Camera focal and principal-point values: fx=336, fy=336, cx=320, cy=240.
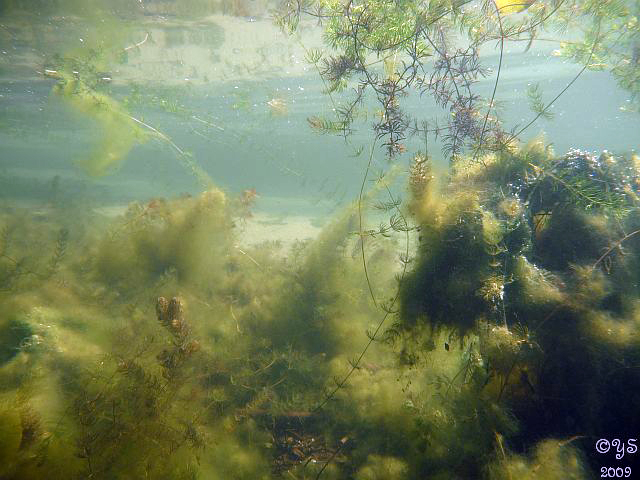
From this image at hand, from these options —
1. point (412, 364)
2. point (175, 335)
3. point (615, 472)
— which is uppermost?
point (175, 335)

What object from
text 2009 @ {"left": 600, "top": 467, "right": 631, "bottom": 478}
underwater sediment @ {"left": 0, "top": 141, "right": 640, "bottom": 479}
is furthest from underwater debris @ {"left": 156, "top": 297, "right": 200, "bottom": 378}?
text 2009 @ {"left": 600, "top": 467, "right": 631, "bottom": 478}

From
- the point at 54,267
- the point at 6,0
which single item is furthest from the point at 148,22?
the point at 54,267

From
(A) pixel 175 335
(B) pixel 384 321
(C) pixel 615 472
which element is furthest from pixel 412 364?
(A) pixel 175 335

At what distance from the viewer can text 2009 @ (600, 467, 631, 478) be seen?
3.08 meters

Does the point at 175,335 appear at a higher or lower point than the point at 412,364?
higher

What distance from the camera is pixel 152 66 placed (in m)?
23.5

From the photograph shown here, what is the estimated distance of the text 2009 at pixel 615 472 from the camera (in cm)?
308

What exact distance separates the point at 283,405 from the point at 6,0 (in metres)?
18.1

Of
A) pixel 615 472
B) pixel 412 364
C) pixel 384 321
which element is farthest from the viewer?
pixel 384 321

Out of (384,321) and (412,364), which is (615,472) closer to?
(412,364)

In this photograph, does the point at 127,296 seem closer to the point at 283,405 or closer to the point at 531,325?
the point at 283,405

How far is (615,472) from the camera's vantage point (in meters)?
3.11

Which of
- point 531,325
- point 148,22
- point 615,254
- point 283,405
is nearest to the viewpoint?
point 531,325

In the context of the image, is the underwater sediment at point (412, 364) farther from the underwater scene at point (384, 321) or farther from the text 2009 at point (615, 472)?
the text 2009 at point (615, 472)
